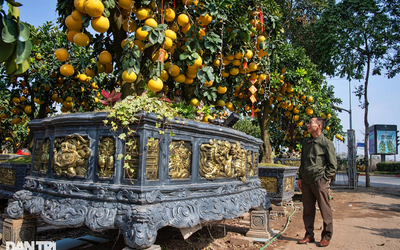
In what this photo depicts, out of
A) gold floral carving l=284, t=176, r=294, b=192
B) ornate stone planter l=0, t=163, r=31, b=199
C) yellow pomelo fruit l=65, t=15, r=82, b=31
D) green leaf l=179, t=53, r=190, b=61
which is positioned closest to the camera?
yellow pomelo fruit l=65, t=15, r=82, b=31

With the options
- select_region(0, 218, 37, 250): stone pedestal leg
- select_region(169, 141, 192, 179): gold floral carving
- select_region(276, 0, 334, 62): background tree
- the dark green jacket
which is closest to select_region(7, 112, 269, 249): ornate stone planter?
select_region(169, 141, 192, 179): gold floral carving

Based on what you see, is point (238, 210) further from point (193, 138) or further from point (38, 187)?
point (38, 187)

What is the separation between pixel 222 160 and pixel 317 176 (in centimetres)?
185

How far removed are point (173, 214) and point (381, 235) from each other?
4341mm

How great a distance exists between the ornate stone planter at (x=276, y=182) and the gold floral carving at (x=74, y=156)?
541 cm

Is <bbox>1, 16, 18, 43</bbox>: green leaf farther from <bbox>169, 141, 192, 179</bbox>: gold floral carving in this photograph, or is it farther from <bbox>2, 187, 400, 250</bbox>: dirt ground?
<bbox>2, 187, 400, 250</bbox>: dirt ground

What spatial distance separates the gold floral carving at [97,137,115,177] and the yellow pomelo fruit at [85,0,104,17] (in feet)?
3.89

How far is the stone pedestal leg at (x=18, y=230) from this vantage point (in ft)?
10.5

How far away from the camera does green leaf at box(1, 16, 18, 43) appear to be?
155cm

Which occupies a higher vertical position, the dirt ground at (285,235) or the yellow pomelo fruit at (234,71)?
the yellow pomelo fruit at (234,71)

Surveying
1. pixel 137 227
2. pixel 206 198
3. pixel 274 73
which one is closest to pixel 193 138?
pixel 206 198

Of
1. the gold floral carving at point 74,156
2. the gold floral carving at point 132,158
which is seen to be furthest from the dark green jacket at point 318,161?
the gold floral carving at point 74,156

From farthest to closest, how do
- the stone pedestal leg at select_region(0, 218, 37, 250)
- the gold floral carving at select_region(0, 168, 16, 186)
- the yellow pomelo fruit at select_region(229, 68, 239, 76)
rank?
the gold floral carving at select_region(0, 168, 16, 186)
the yellow pomelo fruit at select_region(229, 68, 239, 76)
the stone pedestal leg at select_region(0, 218, 37, 250)

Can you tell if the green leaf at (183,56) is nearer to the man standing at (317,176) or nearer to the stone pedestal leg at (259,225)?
the man standing at (317,176)
